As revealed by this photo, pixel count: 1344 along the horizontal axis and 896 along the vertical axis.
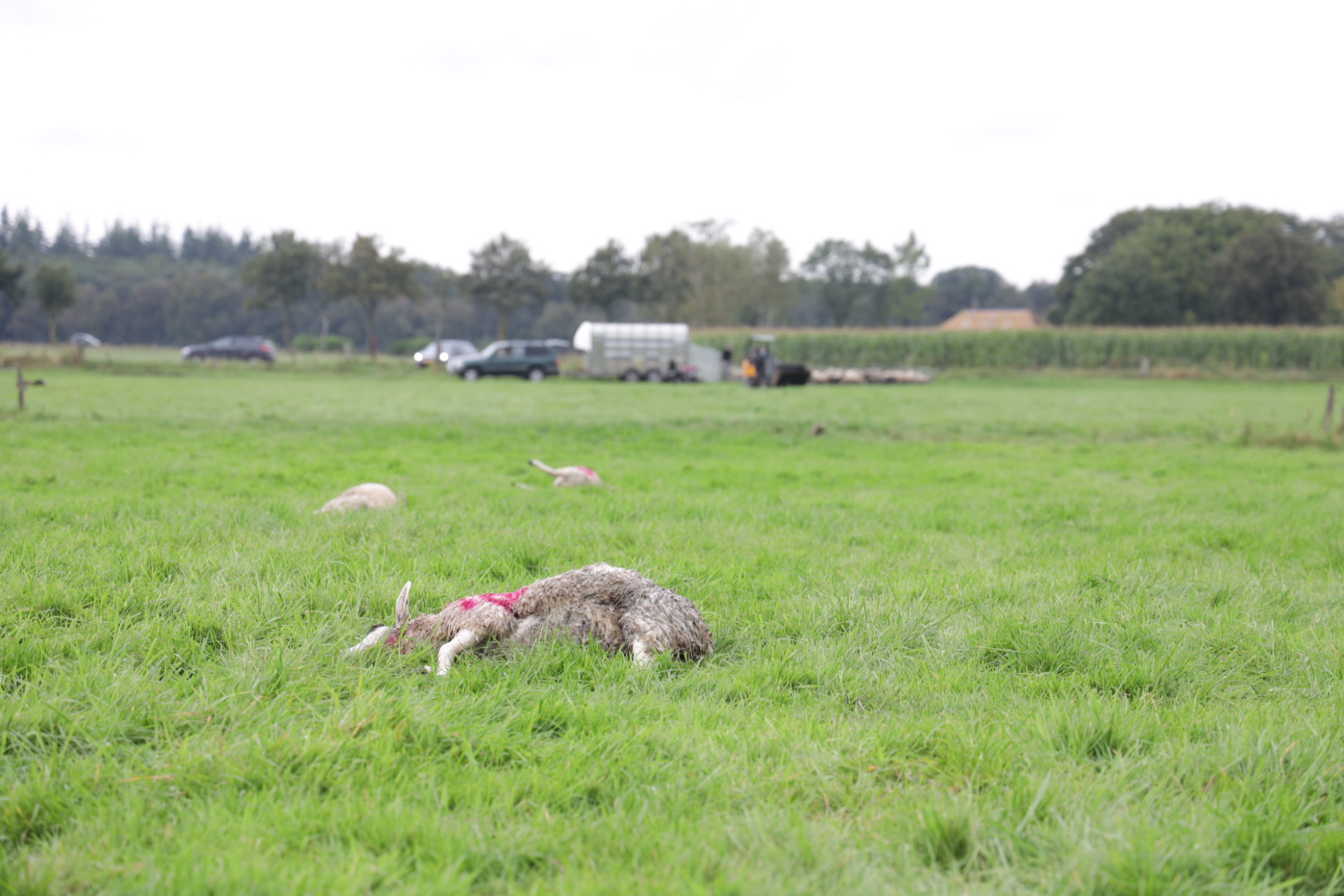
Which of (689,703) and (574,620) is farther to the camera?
(574,620)

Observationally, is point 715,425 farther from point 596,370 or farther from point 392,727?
point 596,370

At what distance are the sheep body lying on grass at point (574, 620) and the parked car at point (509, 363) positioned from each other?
32.7 meters

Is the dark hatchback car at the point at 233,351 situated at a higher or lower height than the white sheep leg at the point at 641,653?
higher

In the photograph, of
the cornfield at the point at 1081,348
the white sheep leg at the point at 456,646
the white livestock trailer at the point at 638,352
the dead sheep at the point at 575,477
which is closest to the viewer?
the white sheep leg at the point at 456,646

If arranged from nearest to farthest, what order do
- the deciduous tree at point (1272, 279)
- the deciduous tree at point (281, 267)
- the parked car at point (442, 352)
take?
1. the parked car at point (442, 352)
2. the deciduous tree at point (281, 267)
3. the deciduous tree at point (1272, 279)

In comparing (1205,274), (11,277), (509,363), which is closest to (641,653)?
(509,363)

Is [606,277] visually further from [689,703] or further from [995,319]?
[995,319]

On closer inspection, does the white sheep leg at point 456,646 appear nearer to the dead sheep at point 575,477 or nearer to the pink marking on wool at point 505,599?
the pink marking on wool at point 505,599

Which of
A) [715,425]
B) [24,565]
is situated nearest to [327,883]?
[24,565]

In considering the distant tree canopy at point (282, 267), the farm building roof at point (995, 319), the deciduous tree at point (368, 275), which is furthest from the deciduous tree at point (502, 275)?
the farm building roof at point (995, 319)

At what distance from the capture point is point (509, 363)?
118ft

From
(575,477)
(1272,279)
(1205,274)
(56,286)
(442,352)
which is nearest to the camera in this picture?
(575,477)

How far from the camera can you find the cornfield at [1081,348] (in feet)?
141

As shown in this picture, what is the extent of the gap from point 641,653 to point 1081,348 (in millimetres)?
47479
